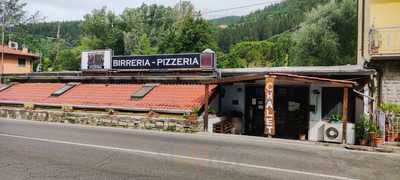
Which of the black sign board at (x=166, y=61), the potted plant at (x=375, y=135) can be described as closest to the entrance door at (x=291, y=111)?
the potted plant at (x=375, y=135)

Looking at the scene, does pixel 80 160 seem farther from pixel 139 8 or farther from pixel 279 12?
pixel 279 12

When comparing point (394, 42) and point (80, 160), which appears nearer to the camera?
point (80, 160)

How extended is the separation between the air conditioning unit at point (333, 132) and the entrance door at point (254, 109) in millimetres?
3964

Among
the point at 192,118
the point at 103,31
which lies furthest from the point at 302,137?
the point at 103,31

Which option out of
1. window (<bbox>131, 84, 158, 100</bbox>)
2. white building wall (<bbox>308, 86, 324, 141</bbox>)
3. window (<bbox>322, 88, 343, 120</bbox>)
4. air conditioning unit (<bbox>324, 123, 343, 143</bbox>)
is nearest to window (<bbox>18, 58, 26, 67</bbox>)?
window (<bbox>131, 84, 158, 100</bbox>)

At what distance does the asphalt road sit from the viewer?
7.77m

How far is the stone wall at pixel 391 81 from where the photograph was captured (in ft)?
51.8

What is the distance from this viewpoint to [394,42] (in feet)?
51.2

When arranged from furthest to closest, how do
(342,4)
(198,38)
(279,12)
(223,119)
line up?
(279,12) → (198,38) → (342,4) → (223,119)

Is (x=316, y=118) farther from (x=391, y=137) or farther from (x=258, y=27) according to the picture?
(x=258, y=27)

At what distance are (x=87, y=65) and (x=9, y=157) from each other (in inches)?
666

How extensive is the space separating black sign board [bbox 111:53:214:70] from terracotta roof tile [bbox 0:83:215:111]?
4.16 ft

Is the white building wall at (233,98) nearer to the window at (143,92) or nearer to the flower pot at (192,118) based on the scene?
the flower pot at (192,118)

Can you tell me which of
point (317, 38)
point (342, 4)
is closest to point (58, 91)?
point (317, 38)
